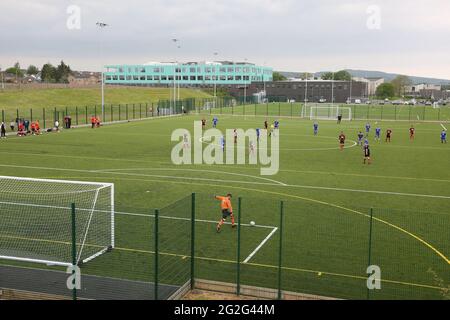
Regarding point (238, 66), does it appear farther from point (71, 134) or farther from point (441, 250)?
point (441, 250)

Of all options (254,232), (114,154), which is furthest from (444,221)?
(114,154)

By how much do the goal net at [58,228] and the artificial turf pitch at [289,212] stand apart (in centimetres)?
66

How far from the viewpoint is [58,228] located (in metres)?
14.8

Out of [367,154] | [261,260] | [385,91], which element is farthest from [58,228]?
[385,91]

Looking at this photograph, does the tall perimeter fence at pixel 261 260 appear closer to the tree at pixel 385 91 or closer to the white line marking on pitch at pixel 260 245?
the white line marking on pitch at pixel 260 245

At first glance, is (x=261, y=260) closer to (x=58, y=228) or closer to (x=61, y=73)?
(x=58, y=228)

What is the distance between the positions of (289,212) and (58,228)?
816cm

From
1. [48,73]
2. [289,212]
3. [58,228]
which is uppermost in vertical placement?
[48,73]

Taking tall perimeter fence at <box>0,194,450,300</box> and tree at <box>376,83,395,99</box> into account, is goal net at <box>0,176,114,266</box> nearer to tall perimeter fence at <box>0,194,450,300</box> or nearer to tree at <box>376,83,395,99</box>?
tall perimeter fence at <box>0,194,450,300</box>

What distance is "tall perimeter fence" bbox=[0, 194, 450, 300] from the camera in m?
11.5

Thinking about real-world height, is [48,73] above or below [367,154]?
above
